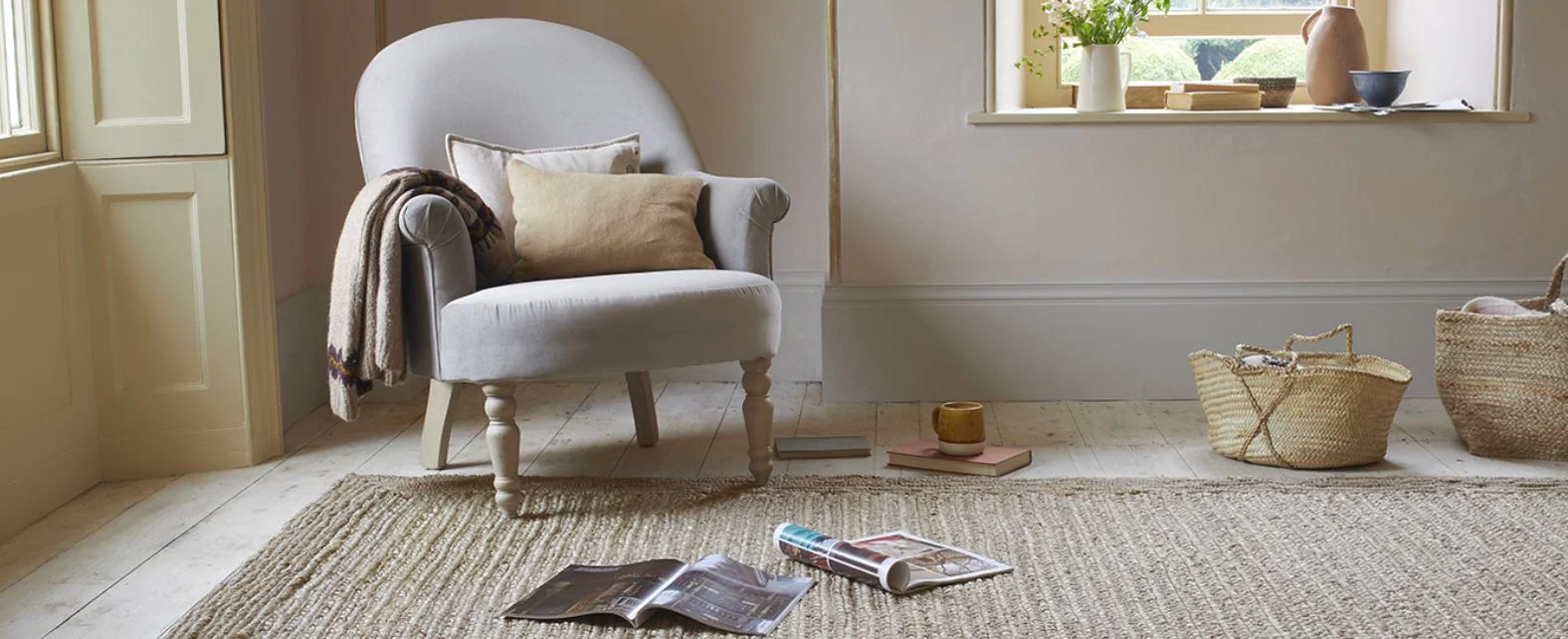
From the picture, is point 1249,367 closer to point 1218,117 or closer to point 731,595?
point 1218,117

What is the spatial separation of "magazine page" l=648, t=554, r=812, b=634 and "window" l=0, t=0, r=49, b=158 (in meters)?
1.56

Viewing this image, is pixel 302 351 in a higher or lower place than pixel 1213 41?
lower

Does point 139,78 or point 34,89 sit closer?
point 34,89

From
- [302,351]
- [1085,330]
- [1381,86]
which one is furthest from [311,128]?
[1381,86]

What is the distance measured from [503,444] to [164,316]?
89 cm

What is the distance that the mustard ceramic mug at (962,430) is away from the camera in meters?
3.06

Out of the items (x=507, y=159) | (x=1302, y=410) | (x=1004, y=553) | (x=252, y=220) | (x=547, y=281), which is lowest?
(x=1004, y=553)

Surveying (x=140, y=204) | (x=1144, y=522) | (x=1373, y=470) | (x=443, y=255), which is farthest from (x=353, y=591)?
(x=1373, y=470)

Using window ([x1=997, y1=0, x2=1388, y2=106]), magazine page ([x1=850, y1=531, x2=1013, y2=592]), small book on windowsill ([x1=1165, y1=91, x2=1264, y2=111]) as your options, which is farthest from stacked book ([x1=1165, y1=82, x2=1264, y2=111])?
magazine page ([x1=850, y1=531, x2=1013, y2=592])

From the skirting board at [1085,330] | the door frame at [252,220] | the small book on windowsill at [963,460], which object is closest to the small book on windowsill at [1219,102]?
the skirting board at [1085,330]

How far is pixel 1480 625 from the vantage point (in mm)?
2160

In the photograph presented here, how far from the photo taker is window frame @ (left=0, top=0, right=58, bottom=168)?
287 cm

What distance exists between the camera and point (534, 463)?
3219mm

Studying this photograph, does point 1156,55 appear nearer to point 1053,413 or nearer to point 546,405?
point 1053,413
